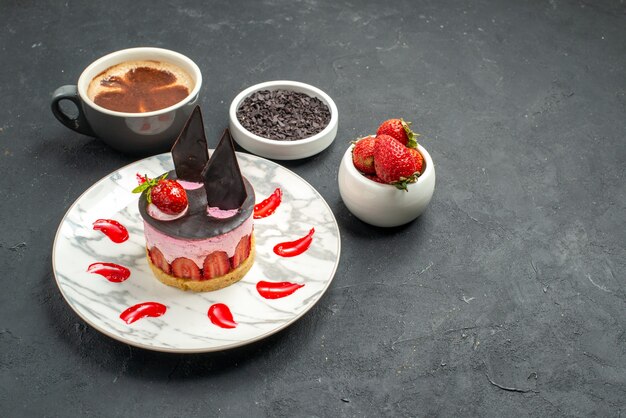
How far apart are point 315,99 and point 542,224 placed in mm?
974

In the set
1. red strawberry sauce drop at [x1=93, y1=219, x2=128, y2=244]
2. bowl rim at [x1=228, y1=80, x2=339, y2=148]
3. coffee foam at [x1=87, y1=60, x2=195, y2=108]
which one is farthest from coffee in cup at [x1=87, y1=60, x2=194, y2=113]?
red strawberry sauce drop at [x1=93, y1=219, x2=128, y2=244]

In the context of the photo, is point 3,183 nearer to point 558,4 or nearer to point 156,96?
point 156,96

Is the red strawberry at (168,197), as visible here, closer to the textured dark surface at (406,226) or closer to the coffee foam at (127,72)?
the textured dark surface at (406,226)

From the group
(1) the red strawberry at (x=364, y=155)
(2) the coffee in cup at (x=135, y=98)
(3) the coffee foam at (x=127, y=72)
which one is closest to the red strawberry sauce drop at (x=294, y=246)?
(1) the red strawberry at (x=364, y=155)

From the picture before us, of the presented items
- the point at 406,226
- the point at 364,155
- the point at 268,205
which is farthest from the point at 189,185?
the point at 406,226

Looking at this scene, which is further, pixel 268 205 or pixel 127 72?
pixel 127 72

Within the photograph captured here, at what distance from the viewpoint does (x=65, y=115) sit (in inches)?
110

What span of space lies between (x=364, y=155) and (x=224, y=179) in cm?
50

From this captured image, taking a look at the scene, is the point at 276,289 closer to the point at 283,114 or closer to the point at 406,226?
the point at 406,226

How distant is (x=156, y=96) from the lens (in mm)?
2801

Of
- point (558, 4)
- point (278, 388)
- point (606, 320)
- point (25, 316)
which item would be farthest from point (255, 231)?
Answer: point (558, 4)

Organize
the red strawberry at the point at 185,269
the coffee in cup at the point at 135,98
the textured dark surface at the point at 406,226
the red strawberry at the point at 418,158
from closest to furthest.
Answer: the textured dark surface at the point at 406,226, the red strawberry at the point at 185,269, the red strawberry at the point at 418,158, the coffee in cup at the point at 135,98

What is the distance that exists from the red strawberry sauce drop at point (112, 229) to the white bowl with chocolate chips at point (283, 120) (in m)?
0.58

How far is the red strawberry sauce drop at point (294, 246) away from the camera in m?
2.46
